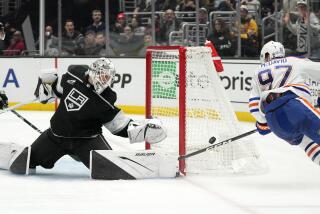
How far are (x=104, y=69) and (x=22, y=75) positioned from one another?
5780 millimetres

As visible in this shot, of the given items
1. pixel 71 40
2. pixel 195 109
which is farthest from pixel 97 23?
pixel 195 109

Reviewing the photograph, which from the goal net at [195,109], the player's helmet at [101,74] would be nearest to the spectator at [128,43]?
the goal net at [195,109]

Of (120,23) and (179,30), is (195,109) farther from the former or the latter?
(120,23)

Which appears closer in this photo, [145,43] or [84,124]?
[84,124]

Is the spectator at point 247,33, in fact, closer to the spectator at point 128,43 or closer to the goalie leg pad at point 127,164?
the spectator at point 128,43

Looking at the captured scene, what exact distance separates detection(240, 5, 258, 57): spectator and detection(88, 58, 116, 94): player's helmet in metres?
4.87

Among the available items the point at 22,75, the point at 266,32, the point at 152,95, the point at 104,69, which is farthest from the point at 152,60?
the point at 22,75

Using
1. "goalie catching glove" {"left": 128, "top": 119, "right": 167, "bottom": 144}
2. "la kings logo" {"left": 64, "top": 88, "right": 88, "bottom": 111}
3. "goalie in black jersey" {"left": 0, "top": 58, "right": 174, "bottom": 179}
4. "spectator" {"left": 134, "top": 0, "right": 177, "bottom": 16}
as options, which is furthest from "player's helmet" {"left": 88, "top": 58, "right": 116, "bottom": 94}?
"spectator" {"left": 134, "top": 0, "right": 177, "bottom": 16}

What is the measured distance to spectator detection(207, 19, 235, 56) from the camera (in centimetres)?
1010

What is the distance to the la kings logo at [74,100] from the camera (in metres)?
5.30

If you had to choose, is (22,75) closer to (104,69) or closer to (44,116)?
(44,116)

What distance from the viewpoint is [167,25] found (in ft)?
35.3

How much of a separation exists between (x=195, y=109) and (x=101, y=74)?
1.00m

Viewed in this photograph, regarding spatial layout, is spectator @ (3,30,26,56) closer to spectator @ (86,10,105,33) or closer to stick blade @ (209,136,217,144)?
spectator @ (86,10,105,33)
